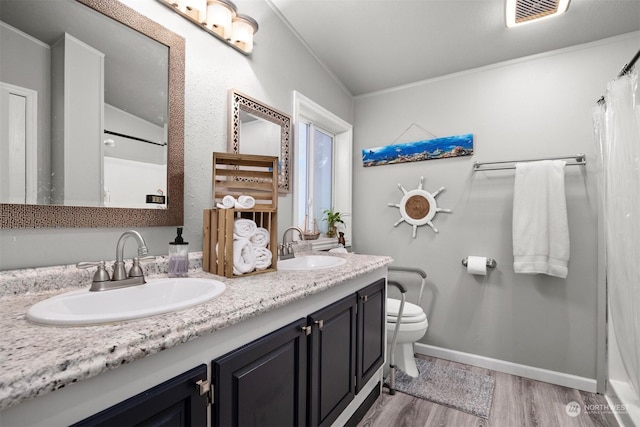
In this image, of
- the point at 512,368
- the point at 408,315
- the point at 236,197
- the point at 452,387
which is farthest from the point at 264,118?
the point at 512,368

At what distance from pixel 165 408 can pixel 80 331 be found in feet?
0.81

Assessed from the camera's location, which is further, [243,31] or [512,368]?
[512,368]

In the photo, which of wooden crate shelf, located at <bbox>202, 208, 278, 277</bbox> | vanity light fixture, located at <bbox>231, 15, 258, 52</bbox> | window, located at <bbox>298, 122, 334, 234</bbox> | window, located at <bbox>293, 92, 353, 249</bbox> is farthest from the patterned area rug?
vanity light fixture, located at <bbox>231, 15, 258, 52</bbox>

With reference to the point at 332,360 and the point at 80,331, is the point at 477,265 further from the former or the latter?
the point at 80,331

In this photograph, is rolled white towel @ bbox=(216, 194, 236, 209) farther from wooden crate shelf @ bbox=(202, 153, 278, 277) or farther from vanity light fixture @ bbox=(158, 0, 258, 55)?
vanity light fixture @ bbox=(158, 0, 258, 55)

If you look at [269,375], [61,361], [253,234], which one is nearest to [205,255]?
[253,234]

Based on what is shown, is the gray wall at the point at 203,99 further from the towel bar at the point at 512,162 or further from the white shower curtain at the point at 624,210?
the white shower curtain at the point at 624,210

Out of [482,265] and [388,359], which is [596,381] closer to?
[482,265]

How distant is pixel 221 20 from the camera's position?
1.51m

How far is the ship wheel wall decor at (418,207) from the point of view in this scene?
2.52 metres

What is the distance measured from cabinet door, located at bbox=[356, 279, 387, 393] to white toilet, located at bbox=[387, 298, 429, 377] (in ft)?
0.69

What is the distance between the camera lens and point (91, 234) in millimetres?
1102

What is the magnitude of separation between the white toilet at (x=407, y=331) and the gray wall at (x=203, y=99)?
3.30 feet

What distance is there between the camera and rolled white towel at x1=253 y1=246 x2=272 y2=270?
4.34 feet
